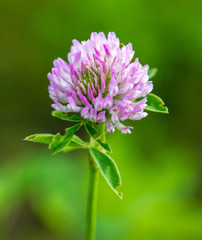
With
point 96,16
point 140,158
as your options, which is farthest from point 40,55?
point 140,158

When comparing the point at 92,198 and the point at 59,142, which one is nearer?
the point at 59,142

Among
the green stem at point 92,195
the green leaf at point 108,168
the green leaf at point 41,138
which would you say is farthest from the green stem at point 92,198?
the green leaf at point 41,138

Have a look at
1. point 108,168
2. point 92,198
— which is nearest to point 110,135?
point 92,198

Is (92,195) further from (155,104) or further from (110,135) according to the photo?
(110,135)

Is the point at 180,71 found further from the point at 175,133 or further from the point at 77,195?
the point at 77,195

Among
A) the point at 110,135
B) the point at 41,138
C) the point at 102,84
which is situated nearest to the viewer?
the point at 102,84

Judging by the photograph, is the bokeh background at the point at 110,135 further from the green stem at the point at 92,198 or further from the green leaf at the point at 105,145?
the green leaf at the point at 105,145
